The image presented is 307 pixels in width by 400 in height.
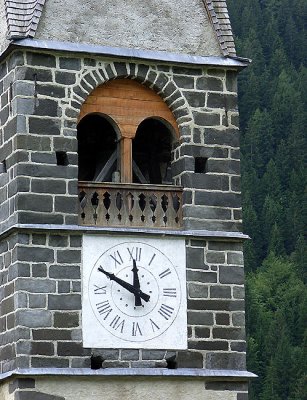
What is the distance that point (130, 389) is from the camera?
78.0ft

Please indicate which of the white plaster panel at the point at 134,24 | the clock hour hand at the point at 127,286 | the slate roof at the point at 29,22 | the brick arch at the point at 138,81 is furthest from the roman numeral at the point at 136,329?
the slate roof at the point at 29,22

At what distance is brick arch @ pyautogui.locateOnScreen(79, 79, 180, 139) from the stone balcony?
34.5 inches

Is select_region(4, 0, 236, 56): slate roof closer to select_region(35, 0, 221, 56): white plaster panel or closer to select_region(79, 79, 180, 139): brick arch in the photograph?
select_region(35, 0, 221, 56): white plaster panel

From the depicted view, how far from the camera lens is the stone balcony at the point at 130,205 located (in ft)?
80.2

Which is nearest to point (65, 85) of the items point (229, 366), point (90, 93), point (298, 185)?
point (90, 93)

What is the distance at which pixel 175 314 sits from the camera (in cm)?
2433

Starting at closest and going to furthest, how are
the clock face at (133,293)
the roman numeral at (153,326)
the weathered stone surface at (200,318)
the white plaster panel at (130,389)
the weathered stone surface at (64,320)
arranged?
1. the white plaster panel at (130,389)
2. the weathered stone surface at (64,320)
3. the clock face at (133,293)
4. the roman numeral at (153,326)
5. the weathered stone surface at (200,318)

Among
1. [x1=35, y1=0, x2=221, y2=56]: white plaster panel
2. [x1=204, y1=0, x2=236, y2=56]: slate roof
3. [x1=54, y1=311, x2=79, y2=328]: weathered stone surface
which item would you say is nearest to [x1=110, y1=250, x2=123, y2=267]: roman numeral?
[x1=54, y1=311, x2=79, y2=328]: weathered stone surface

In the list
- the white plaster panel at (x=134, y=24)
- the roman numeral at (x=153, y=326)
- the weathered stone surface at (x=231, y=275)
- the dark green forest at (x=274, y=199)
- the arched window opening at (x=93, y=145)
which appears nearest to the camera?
the roman numeral at (x=153, y=326)

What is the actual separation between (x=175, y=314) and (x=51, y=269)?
197cm

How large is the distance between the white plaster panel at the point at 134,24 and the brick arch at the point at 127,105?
633mm

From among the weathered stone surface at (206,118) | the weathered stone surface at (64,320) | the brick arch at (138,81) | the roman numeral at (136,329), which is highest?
the brick arch at (138,81)

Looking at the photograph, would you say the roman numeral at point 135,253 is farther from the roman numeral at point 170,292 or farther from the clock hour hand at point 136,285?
the roman numeral at point 170,292

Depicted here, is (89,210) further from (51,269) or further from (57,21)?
(57,21)
